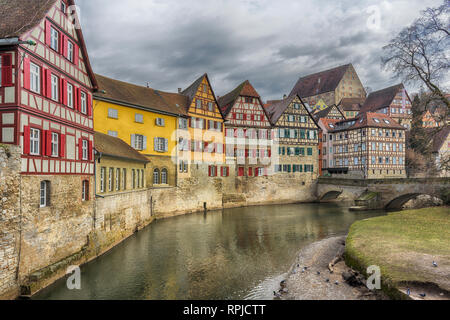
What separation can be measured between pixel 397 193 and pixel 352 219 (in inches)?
287

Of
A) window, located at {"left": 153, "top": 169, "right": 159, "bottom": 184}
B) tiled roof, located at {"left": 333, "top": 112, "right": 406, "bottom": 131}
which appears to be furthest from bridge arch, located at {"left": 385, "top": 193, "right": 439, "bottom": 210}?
window, located at {"left": 153, "top": 169, "right": 159, "bottom": 184}

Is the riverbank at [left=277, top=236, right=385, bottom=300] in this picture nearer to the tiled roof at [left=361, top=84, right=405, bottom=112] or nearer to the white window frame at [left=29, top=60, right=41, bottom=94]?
the white window frame at [left=29, top=60, right=41, bottom=94]

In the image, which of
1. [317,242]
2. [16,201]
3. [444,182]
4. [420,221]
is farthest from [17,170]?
[444,182]

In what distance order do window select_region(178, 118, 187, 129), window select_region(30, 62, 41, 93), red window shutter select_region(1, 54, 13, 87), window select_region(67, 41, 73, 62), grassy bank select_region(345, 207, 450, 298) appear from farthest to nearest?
window select_region(178, 118, 187, 129) < window select_region(67, 41, 73, 62) < window select_region(30, 62, 41, 93) < red window shutter select_region(1, 54, 13, 87) < grassy bank select_region(345, 207, 450, 298)

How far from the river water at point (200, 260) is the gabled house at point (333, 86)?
46184mm

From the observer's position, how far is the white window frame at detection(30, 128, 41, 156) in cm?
970

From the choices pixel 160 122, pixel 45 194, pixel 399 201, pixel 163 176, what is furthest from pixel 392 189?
pixel 45 194

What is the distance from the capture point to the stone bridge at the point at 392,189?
24.8 meters

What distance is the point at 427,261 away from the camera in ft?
30.0

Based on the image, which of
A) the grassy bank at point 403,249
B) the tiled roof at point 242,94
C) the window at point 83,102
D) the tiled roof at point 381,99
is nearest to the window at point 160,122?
the tiled roof at point 242,94

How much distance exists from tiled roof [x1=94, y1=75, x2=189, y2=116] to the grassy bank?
17.5 meters

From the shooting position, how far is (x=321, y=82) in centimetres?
6706

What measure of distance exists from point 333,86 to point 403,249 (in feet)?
193

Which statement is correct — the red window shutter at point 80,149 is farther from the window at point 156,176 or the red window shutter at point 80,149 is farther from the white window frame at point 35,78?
the window at point 156,176
